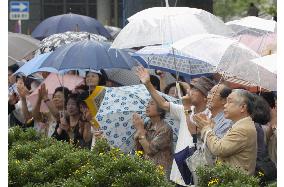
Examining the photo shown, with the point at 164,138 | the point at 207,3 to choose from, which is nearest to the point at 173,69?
the point at 164,138

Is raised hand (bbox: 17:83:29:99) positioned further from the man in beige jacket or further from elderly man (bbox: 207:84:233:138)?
the man in beige jacket

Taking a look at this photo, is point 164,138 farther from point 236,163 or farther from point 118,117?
point 236,163

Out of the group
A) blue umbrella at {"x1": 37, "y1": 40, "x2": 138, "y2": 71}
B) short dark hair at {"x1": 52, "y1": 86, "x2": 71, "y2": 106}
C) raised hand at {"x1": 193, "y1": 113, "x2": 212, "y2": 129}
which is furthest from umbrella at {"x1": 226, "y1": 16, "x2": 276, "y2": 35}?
raised hand at {"x1": 193, "y1": 113, "x2": 212, "y2": 129}

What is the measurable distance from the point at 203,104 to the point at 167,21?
5.52 feet

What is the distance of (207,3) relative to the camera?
587 inches

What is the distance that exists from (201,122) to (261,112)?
1144 mm

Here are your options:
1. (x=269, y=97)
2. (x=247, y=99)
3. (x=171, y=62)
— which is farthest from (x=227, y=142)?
(x=171, y=62)

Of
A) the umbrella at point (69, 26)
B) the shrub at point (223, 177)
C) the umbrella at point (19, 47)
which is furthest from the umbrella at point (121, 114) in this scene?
the umbrella at point (69, 26)

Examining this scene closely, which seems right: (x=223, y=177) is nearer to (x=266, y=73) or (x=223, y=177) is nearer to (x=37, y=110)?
(x=266, y=73)

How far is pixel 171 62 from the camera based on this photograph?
1112 centimetres

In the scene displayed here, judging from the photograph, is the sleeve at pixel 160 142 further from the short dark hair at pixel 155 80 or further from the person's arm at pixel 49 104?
the person's arm at pixel 49 104

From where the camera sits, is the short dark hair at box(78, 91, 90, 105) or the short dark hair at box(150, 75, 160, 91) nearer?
the short dark hair at box(78, 91, 90, 105)

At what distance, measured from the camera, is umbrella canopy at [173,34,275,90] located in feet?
30.4

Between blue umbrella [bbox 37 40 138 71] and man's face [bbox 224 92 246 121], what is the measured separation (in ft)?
11.4
